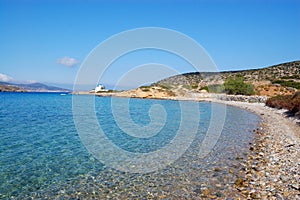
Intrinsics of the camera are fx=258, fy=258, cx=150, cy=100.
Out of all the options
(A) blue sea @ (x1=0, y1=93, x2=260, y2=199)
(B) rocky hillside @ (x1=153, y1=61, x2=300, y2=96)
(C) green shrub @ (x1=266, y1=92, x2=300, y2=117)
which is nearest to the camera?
(A) blue sea @ (x1=0, y1=93, x2=260, y2=199)

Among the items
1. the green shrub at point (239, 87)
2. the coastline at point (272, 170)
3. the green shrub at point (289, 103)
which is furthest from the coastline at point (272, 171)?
the green shrub at point (239, 87)

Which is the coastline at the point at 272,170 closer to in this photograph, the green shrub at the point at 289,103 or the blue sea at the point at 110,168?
the blue sea at the point at 110,168

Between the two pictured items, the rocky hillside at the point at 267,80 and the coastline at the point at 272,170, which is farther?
the rocky hillside at the point at 267,80

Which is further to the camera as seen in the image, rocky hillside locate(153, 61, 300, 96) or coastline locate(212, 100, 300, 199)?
rocky hillside locate(153, 61, 300, 96)

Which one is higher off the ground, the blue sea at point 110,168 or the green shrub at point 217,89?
the green shrub at point 217,89

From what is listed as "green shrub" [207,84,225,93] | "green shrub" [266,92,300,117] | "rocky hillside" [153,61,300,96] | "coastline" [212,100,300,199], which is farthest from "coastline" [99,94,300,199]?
"green shrub" [207,84,225,93]

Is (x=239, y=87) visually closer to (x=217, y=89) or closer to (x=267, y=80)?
(x=217, y=89)

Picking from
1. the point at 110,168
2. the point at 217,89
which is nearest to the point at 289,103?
the point at 110,168

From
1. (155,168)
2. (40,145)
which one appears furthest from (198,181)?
(40,145)

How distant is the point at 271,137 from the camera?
17359 millimetres

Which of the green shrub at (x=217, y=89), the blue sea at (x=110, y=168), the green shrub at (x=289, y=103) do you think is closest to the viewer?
the blue sea at (x=110, y=168)

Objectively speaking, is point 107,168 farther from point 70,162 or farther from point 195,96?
point 195,96

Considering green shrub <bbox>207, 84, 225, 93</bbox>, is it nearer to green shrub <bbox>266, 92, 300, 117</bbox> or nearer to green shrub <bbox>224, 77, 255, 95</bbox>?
green shrub <bbox>224, 77, 255, 95</bbox>

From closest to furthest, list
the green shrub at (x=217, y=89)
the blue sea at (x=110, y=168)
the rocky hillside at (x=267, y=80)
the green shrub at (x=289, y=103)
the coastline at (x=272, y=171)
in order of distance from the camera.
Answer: the coastline at (x=272, y=171), the blue sea at (x=110, y=168), the green shrub at (x=289, y=103), the rocky hillside at (x=267, y=80), the green shrub at (x=217, y=89)
